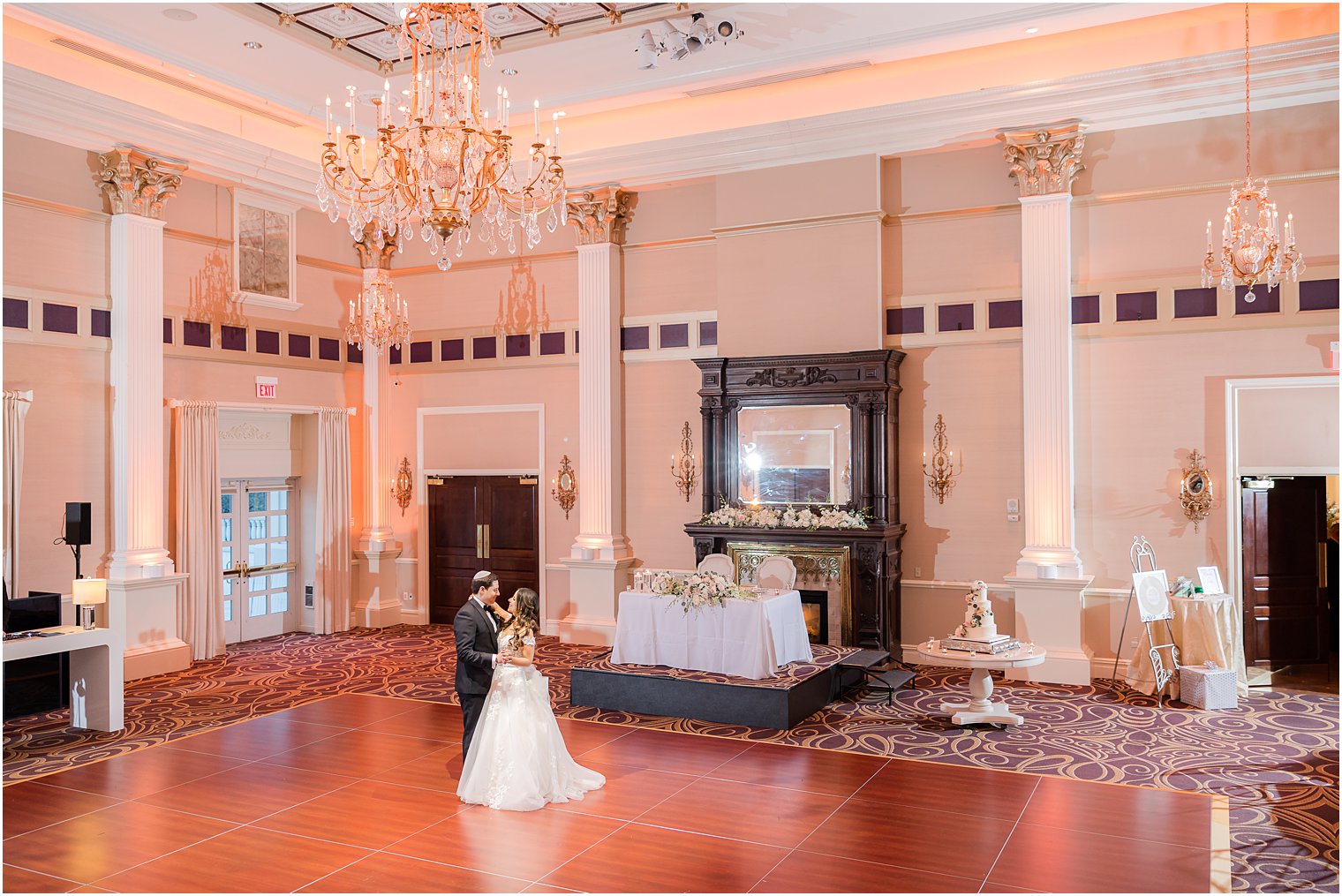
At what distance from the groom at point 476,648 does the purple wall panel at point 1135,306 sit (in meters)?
6.51

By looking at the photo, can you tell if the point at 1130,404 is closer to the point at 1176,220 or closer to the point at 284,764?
the point at 1176,220

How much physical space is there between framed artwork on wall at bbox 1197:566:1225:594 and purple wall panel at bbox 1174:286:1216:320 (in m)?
2.29

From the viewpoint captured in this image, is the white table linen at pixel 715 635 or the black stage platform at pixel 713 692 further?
the white table linen at pixel 715 635

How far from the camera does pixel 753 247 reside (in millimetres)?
11031

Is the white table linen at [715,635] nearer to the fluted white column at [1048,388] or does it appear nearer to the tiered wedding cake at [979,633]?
the tiered wedding cake at [979,633]

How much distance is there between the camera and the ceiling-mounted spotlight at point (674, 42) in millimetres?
9250

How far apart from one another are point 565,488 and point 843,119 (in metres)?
5.10

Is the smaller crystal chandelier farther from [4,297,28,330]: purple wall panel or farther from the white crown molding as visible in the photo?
[4,297,28,330]: purple wall panel

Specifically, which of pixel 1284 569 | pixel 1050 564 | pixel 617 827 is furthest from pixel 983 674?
pixel 1284 569

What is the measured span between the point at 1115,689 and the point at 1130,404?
2.62 m

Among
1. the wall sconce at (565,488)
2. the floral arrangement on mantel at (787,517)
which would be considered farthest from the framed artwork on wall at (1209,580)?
the wall sconce at (565,488)

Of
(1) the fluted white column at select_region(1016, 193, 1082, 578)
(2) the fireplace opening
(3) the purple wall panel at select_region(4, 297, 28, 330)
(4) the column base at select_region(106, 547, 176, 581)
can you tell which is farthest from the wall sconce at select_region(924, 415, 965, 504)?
(3) the purple wall panel at select_region(4, 297, 28, 330)

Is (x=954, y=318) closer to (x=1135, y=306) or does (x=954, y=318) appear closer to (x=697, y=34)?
(x=1135, y=306)

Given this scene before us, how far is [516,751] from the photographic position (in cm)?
620
